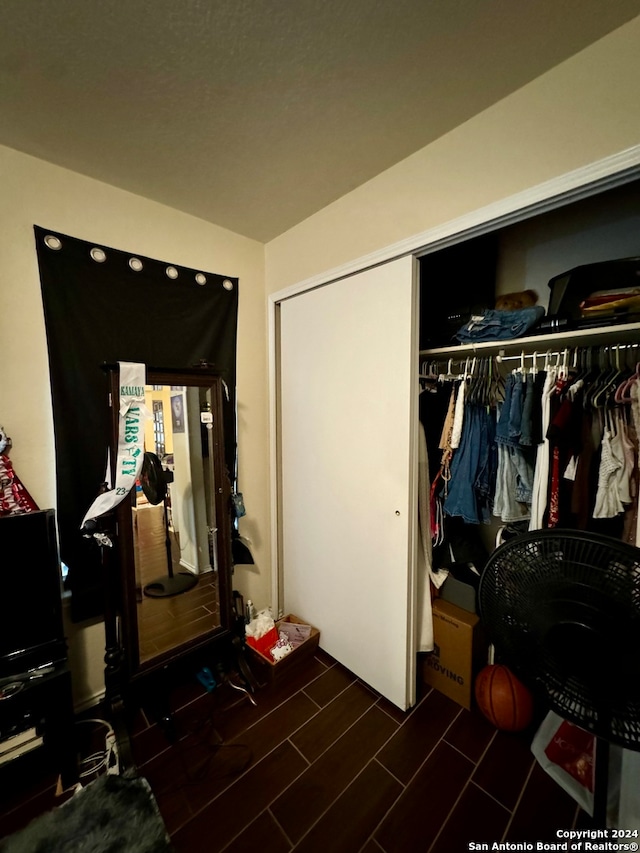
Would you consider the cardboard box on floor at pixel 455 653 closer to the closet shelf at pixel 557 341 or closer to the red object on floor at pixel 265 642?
the red object on floor at pixel 265 642

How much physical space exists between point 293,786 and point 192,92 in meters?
2.56

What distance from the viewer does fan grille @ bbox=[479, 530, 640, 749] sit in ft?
2.24

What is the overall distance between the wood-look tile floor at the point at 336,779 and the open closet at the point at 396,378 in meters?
0.22

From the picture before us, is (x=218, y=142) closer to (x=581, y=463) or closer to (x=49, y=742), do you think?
(x=581, y=463)

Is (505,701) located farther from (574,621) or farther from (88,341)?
(88,341)

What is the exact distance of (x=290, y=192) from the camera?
164 cm

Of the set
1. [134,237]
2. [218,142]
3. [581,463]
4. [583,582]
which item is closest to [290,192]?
[218,142]

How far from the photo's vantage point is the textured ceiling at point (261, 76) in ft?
2.91

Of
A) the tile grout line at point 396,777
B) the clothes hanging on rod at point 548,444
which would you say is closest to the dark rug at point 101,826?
the tile grout line at point 396,777

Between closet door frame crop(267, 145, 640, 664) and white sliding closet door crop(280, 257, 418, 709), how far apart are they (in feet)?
0.18

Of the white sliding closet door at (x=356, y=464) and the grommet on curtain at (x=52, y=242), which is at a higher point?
the grommet on curtain at (x=52, y=242)

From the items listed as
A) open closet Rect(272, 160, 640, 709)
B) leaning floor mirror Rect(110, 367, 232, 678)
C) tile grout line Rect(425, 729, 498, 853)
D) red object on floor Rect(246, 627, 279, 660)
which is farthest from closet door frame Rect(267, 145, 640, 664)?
tile grout line Rect(425, 729, 498, 853)

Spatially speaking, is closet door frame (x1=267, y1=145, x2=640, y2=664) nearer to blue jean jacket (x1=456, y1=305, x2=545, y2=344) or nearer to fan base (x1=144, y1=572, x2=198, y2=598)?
blue jean jacket (x1=456, y1=305, x2=545, y2=344)

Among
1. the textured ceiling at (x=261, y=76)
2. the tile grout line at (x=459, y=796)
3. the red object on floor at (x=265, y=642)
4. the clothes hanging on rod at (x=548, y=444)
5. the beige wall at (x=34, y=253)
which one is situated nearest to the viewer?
the textured ceiling at (x=261, y=76)
